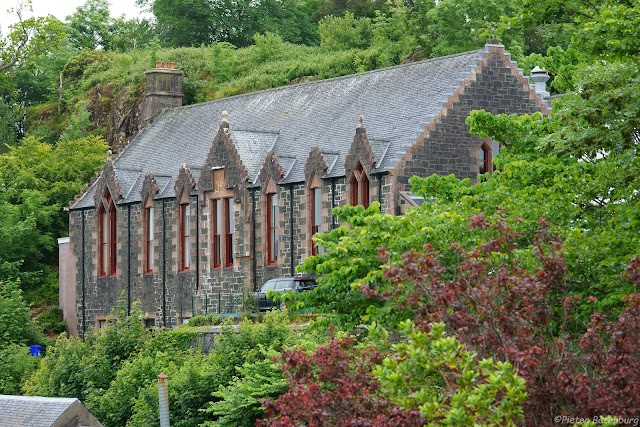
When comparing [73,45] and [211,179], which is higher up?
[73,45]

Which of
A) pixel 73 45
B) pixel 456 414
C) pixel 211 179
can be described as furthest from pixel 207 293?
pixel 73 45

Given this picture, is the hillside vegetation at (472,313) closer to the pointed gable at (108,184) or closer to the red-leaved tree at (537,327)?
the red-leaved tree at (537,327)

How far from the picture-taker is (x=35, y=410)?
42.0 metres

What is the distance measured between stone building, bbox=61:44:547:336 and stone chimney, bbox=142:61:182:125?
2.06m

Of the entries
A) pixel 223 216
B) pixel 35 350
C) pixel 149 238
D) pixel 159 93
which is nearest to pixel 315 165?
pixel 223 216

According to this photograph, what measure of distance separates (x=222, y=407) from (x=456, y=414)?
20687 mm

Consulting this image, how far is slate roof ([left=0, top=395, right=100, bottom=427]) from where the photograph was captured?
135ft

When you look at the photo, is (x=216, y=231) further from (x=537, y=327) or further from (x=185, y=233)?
(x=537, y=327)

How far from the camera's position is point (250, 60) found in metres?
88.0

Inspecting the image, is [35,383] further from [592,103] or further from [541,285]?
[541,285]

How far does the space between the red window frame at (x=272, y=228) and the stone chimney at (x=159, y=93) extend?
16.9 metres

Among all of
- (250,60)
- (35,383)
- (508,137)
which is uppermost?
(250,60)

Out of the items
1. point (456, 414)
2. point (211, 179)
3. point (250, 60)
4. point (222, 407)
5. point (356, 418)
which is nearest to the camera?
point (456, 414)

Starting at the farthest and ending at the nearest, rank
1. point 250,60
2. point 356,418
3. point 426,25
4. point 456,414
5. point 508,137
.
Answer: point 250,60 → point 426,25 → point 508,137 → point 356,418 → point 456,414
